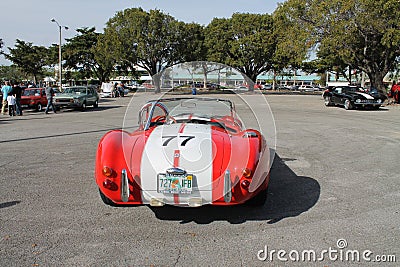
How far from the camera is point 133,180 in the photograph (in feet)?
13.6

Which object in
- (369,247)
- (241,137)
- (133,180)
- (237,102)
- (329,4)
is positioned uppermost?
(329,4)

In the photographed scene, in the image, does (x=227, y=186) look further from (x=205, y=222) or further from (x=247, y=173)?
(x=205, y=222)

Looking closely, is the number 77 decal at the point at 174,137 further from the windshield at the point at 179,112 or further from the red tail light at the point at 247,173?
the windshield at the point at 179,112

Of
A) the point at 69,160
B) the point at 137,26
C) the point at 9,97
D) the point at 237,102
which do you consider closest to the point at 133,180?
the point at 237,102

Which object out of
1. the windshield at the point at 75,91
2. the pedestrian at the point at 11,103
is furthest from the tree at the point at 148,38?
the pedestrian at the point at 11,103

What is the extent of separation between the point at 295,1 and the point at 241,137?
2845cm

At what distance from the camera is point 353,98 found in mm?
23312

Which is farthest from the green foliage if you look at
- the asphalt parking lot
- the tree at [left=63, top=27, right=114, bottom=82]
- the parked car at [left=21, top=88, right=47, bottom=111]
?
the asphalt parking lot

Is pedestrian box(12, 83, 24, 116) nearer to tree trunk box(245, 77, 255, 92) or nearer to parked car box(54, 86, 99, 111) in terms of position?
parked car box(54, 86, 99, 111)

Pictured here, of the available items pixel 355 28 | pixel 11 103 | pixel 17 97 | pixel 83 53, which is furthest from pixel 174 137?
pixel 83 53

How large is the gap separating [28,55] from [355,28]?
200 feet

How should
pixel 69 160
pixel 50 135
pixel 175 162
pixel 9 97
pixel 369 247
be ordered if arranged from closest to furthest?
pixel 369 247 → pixel 175 162 → pixel 69 160 → pixel 50 135 → pixel 9 97

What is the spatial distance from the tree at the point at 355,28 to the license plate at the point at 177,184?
25552mm

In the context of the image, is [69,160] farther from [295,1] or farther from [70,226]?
[295,1]
